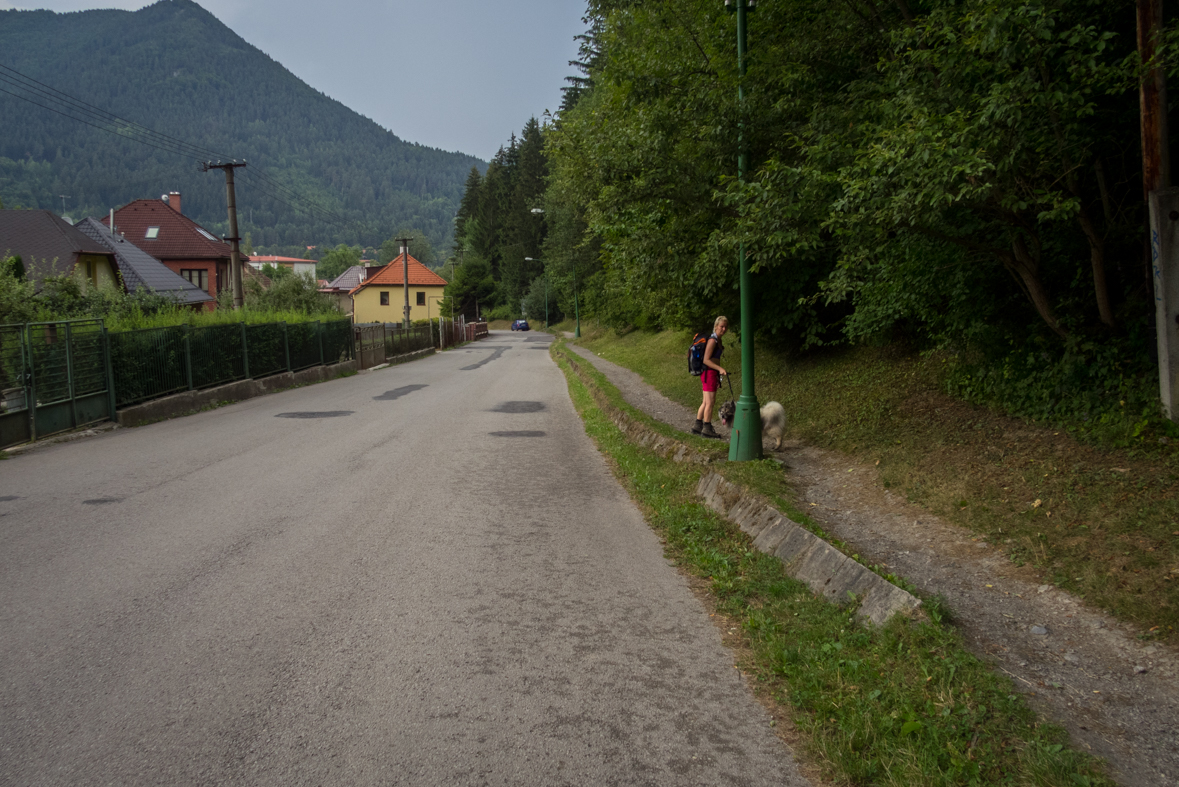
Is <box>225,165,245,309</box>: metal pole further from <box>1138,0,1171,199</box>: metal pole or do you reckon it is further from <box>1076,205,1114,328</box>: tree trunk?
<box>1138,0,1171,199</box>: metal pole

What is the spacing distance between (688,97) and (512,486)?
607 centimetres

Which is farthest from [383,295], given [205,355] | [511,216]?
[205,355]

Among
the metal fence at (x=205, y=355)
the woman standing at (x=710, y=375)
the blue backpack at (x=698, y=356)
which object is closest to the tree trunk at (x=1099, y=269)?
the woman standing at (x=710, y=375)

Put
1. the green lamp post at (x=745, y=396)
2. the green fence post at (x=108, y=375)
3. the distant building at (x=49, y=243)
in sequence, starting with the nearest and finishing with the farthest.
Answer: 1. the green lamp post at (x=745, y=396)
2. the green fence post at (x=108, y=375)
3. the distant building at (x=49, y=243)

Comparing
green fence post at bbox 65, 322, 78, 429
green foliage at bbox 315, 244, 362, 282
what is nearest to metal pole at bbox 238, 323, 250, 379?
green fence post at bbox 65, 322, 78, 429

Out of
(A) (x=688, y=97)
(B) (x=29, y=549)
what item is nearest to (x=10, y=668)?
(B) (x=29, y=549)

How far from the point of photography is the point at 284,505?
7.80m

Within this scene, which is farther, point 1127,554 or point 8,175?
point 8,175

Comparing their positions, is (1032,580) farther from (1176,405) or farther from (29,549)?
(29,549)

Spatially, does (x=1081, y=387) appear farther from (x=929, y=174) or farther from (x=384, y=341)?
(x=384, y=341)

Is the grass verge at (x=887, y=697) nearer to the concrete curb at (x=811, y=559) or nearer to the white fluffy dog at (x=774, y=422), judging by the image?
the concrete curb at (x=811, y=559)

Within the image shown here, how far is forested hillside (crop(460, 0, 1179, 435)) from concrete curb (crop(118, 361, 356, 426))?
9763 mm

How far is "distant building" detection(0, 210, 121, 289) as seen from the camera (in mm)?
36375

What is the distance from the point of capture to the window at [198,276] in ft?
188
